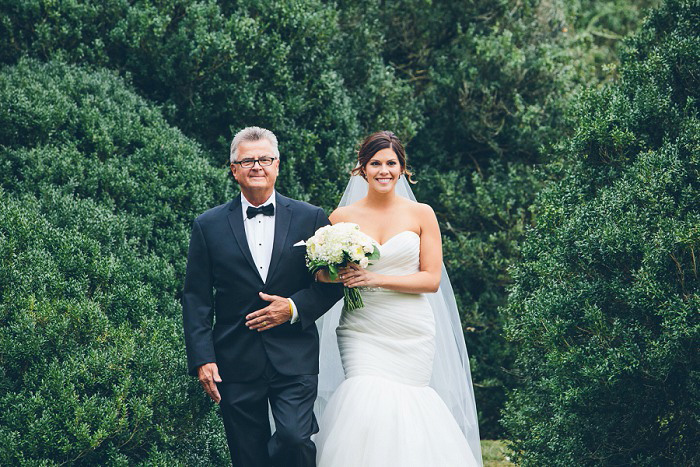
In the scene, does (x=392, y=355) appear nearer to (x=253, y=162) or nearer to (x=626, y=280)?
(x=253, y=162)

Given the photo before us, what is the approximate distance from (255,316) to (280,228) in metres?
0.56

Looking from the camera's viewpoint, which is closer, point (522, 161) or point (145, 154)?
point (145, 154)

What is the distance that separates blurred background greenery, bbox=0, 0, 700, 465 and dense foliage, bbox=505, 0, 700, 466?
0.02 meters

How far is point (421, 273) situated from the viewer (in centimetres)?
523

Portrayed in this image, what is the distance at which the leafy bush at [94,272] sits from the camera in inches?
198

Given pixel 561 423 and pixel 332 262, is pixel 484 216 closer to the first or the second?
pixel 561 423

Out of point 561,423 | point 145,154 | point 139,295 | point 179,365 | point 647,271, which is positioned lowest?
point 561,423

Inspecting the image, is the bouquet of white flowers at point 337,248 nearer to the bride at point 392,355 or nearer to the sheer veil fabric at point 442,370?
the bride at point 392,355

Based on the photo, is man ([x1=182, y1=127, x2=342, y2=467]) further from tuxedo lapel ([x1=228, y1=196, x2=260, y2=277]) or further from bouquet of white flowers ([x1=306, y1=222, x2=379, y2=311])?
bouquet of white flowers ([x1=306, y1=222, x2=379, y2=311])

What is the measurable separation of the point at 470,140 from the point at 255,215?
6.84 metres

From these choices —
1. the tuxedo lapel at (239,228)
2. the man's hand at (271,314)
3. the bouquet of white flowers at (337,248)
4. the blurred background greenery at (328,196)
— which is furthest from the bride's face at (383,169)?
the blurred background greenery at (328,196)

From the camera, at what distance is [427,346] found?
521 centimetres

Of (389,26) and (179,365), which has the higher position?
(389,26)

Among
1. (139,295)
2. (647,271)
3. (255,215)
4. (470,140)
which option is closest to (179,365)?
(139,295)
